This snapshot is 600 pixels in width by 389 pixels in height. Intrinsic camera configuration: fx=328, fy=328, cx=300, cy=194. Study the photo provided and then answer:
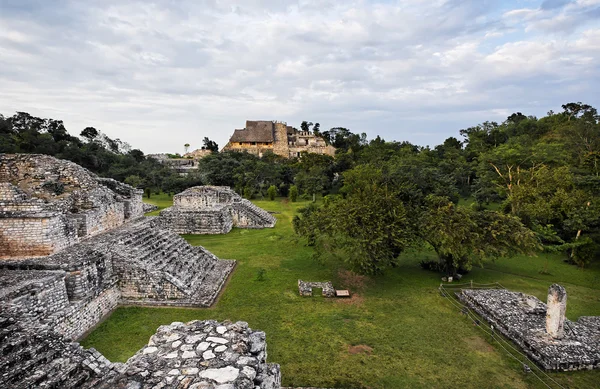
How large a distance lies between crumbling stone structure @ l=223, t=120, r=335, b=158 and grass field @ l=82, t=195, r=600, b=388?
155 feet

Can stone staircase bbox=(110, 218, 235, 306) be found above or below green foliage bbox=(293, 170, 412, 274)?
below

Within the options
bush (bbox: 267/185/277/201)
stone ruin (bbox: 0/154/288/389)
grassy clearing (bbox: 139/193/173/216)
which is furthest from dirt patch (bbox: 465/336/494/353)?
bush (bbox: 267/185/277/201)

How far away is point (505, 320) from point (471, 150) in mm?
34377

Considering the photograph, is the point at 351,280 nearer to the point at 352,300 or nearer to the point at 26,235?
the point at 352,300

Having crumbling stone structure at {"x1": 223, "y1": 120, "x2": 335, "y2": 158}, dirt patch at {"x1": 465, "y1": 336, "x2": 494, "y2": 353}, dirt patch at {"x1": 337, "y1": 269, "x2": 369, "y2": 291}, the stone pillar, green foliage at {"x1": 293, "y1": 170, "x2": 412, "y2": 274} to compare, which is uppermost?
crumbling stone structure at {"x1": 223, "y1": 120, "x2": 335, "y2": 158}

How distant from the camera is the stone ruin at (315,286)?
38.0 ft

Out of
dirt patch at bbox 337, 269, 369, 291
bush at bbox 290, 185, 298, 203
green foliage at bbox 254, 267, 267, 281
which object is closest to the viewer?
dirt patch at bbox 337, 269, 369, 291

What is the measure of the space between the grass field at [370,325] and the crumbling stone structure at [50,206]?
3214 mm

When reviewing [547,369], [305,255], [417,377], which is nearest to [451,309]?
[547,369]

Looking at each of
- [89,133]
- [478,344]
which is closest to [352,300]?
[478,344]

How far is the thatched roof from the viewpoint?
6103cm

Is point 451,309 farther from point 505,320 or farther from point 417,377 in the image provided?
point 417,377

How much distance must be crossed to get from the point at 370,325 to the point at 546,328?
4775 millimetres

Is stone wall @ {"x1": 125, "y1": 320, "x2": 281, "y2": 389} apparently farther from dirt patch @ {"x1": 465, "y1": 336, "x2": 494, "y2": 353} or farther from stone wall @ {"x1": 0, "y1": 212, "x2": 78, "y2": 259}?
stone wall @ {"x1": 0, "y1": 212, "x2": 78, "y2": 259}
